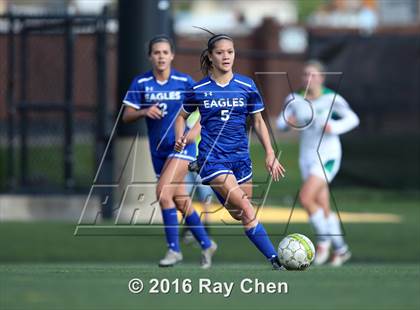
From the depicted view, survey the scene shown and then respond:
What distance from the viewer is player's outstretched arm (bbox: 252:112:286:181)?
11.1 m

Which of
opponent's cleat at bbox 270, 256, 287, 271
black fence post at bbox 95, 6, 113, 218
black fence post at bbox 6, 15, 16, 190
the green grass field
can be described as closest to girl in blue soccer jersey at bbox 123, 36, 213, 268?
the green grass field

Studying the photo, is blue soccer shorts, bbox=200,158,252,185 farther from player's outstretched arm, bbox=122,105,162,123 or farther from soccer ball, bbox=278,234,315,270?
player's outstretched arm, bbox=122,105,162,123

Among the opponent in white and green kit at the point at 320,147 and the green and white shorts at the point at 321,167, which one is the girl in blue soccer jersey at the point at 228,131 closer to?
the opponent in white and green kit at the point at 320,147

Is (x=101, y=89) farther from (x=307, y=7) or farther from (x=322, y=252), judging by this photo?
(x=307, y=7)

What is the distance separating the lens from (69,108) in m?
20.5

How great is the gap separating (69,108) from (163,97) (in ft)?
23.6

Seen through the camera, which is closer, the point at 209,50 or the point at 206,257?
the point at 209,50

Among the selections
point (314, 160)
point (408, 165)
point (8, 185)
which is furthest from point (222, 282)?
point (408, 165)

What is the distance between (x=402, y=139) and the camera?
22250mm

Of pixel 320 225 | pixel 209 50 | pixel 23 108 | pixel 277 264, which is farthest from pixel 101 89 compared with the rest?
pixel 209 50

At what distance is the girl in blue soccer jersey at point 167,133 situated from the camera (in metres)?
13.3

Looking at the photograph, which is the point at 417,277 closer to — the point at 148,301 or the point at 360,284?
the point at 360,284

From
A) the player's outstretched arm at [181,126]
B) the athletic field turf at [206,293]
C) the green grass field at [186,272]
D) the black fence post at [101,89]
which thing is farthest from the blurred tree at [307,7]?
the athletic field turf at [206,293]

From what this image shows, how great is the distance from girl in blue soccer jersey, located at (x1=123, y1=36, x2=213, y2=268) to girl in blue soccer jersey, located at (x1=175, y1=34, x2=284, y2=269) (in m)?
1.78
